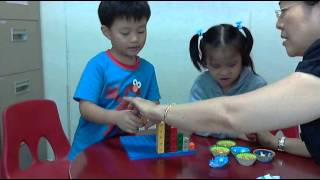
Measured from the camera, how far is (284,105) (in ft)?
2.79

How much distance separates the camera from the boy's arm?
3.60 ft

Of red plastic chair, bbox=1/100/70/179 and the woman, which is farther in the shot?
red plastic chair, bbox=1/100/70/179

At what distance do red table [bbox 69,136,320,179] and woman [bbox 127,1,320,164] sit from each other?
0.29 ft

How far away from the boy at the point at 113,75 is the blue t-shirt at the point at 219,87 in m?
0.20

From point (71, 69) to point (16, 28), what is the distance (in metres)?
0.41

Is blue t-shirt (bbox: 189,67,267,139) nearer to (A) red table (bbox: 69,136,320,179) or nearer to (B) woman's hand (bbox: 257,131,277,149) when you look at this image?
(B) woman's hand (bbox: 257,131,277,149)

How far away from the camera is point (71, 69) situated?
7.23ft

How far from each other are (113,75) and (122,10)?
25cm

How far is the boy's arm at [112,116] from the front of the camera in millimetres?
1098

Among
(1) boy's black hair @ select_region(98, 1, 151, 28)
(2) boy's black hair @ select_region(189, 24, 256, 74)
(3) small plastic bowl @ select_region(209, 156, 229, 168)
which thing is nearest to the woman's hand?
(3) small plastic bowl @ select_region(209, 156, 229, 168)

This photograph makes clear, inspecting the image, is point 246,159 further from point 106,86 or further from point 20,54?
point 20,54

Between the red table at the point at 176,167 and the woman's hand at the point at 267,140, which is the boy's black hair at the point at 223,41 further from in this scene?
the red table at the point at 176,167

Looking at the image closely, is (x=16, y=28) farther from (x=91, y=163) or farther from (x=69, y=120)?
(x=91, y=163)

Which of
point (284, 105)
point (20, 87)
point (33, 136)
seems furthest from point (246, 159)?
point (20, 87)
